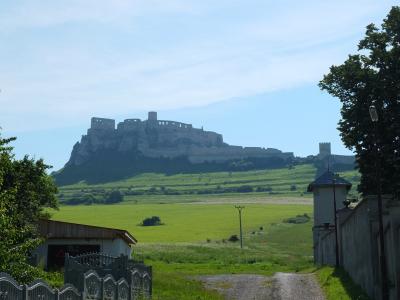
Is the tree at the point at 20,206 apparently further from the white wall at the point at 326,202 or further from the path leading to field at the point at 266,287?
the white wall at the point at 326,202

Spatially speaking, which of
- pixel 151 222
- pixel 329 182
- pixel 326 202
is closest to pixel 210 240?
pixel 151 222

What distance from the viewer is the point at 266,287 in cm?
3225

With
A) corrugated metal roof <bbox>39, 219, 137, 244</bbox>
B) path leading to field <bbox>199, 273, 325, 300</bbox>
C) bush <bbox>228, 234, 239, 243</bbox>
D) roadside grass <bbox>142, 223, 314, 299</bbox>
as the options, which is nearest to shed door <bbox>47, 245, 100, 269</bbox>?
corrugated metal roof <bbox>39, 219, 137, 244</bbox>

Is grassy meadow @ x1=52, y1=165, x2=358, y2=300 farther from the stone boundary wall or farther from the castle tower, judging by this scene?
the castle tower

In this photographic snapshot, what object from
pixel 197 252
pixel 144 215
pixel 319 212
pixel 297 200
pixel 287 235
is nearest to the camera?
pixel 319 212

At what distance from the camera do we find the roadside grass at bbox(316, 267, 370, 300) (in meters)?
26.2

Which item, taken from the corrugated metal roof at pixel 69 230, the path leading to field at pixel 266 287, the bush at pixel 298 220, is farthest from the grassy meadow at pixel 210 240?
the corrugated metal roof at pixel 69 230

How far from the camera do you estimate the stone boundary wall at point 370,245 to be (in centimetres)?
2106

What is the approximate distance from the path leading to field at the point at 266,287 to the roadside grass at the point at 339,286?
46 cm

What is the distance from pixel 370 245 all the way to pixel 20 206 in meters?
22.9

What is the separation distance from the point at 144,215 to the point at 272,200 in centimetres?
5421

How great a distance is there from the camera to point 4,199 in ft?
59.3

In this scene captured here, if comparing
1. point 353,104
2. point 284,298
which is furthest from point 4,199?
point 353,104

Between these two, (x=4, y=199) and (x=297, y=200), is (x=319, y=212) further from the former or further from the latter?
(x=297, y=200)
